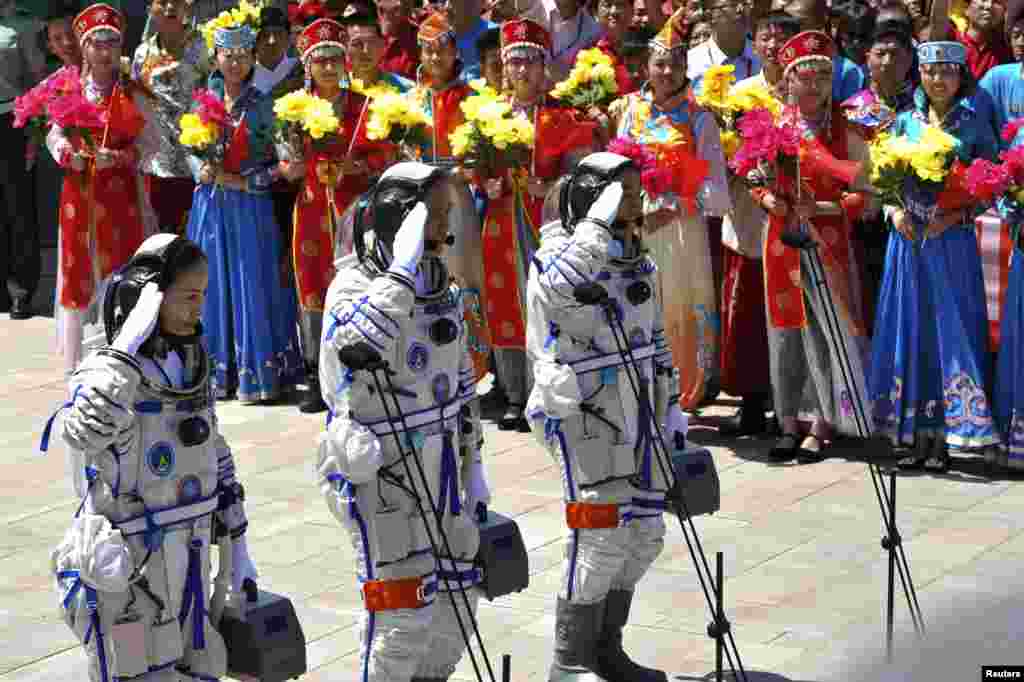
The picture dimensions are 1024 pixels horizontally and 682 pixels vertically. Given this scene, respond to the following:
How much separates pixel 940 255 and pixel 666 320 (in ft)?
5.95

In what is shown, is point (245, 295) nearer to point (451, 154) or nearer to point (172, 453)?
point (451, 154)

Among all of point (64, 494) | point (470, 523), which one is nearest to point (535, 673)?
point (470, 523)

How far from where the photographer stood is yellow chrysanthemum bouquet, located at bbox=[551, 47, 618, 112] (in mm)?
11422

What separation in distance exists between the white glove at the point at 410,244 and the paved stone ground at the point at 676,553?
2063 millimetres

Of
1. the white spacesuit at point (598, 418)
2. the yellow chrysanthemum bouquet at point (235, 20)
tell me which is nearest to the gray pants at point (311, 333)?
the yellow chrysanthemum bouquet at point (235, 20)

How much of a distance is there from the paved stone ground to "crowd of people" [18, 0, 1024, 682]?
18.0 inches

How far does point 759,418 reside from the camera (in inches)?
442

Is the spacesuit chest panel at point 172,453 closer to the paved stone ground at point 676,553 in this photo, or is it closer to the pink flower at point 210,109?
the paved stone ground at point 676,553

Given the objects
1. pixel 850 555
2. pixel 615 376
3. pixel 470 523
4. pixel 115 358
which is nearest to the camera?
pixel 115 358

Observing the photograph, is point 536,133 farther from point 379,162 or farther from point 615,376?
point 615,376

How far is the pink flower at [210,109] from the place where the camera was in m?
12.1

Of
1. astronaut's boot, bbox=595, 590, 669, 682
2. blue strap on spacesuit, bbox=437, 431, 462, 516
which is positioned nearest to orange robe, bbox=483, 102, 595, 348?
astronaut's boot, bbox=595, 590, 669, 682

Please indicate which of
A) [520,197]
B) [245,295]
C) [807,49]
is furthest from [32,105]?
[807,49]

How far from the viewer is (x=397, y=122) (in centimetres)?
1128
